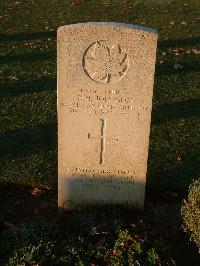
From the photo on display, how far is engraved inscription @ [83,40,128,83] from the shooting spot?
4.53 m

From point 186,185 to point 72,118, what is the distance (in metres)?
1.93

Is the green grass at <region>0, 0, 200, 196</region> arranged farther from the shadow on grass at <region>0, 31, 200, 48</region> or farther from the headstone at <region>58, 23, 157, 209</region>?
the headstone at <region>58, 23, 157, 209</region>

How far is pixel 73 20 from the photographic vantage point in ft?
43.3

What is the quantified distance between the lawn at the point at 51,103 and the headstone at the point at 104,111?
568 millimetres

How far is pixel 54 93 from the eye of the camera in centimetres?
850

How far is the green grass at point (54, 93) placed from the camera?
20.6ft

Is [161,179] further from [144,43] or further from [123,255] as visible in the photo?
[144,43]

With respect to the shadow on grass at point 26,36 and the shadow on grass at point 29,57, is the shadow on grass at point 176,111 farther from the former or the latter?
the shadow on grass at point 26,36

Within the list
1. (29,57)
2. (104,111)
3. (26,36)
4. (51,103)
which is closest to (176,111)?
(51,103)

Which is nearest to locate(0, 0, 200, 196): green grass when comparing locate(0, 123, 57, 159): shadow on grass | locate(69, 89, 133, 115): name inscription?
locate(0, 123, 57, 159): shadow on grass

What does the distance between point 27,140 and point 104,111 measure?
240cm

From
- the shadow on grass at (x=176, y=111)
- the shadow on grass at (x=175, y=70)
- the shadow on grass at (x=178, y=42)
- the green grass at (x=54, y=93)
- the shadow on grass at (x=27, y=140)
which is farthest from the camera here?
the shadow on grass at (x=178, y=42)

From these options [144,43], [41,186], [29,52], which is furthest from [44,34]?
[144,43]

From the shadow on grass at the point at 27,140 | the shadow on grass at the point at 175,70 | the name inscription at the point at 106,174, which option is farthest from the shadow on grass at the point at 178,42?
the name inscription at the point at 106,174
